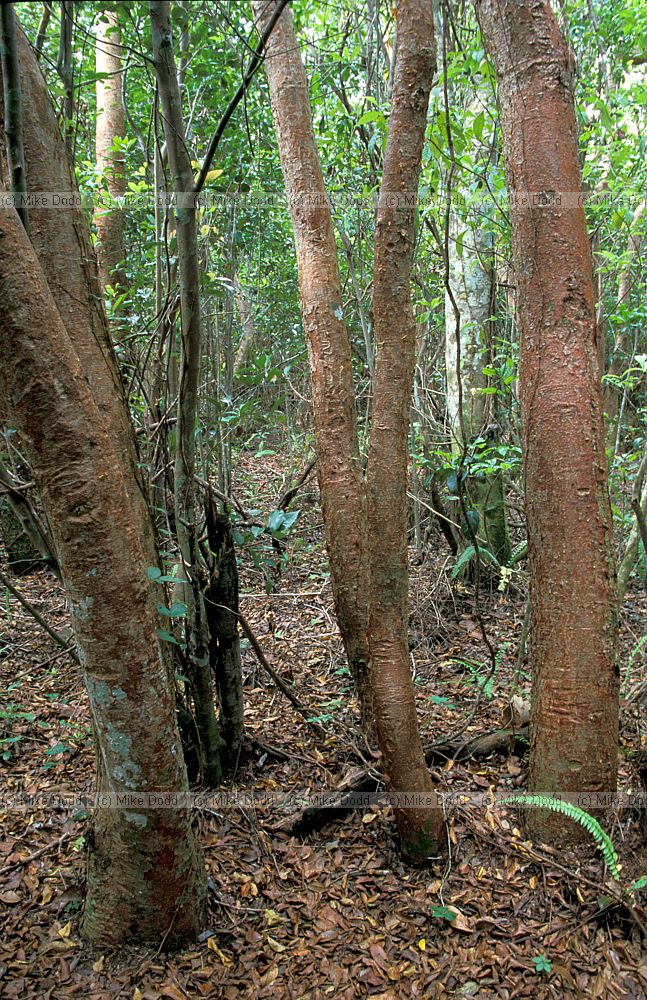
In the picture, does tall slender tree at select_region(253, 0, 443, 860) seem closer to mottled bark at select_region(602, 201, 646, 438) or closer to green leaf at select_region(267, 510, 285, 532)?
green leaf at select_region(267, 510, 285, 532)

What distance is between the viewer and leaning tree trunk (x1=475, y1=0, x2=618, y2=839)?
2463mm

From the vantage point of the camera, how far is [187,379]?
7.79 feet

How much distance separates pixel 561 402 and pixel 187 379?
138 cm

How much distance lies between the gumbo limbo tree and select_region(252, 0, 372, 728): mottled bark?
112cm

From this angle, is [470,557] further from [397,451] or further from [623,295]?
[623,295]

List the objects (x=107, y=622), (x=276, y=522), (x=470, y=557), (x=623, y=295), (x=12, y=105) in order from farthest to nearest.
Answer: (x=623, y=295), (x=470, y=557), (x=276, y=522), (x=107, y=622), (x=12, y=105)

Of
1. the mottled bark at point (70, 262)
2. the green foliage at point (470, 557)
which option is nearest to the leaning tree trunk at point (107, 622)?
the mottled bark at point (70, 262)

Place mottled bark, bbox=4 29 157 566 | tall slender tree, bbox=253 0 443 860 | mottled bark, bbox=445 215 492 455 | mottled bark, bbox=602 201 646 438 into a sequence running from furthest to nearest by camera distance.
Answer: mottled bark, bbox=445 215 492 455 < mottled bark, bbox=602 201 646 438 < tall slender tree, bbox=253 0 443 860 < mottled bark, bbox=4 29 157 566

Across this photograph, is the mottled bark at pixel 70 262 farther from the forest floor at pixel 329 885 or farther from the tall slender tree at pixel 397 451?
the forest floor at pixel 329 885

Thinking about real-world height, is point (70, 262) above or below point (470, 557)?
above

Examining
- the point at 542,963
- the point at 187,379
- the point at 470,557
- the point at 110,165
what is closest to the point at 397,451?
the point at 187,379

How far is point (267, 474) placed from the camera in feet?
25.6

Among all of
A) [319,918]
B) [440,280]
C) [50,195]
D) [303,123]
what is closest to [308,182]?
[303,123]

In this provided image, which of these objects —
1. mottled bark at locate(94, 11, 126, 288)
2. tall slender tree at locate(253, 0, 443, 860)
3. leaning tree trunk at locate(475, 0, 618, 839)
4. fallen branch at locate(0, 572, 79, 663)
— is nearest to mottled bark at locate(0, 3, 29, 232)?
tall slender tree at locate(253, 0, 443, 860)
